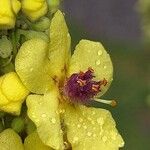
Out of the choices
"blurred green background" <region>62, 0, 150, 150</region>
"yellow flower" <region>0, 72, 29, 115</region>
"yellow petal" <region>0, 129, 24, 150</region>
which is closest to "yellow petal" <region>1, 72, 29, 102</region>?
"yellow flower" <region>0, 72, 29, 115</region>

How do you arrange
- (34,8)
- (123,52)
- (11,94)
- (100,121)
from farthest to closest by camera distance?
(123,52) → (100,121) → (34,8) → (11,94)

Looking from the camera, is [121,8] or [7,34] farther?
[121,8]

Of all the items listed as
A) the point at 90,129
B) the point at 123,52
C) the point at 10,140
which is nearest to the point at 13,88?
the point at 10,140

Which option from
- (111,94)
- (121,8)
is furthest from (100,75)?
(121,8)

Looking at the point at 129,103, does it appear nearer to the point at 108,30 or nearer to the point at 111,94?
the point at 111,94

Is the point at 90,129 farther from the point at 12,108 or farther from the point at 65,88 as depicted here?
the point at 12,108

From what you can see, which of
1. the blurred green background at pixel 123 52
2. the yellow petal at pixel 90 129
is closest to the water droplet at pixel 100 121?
the yellow petal at pixel 90 129
